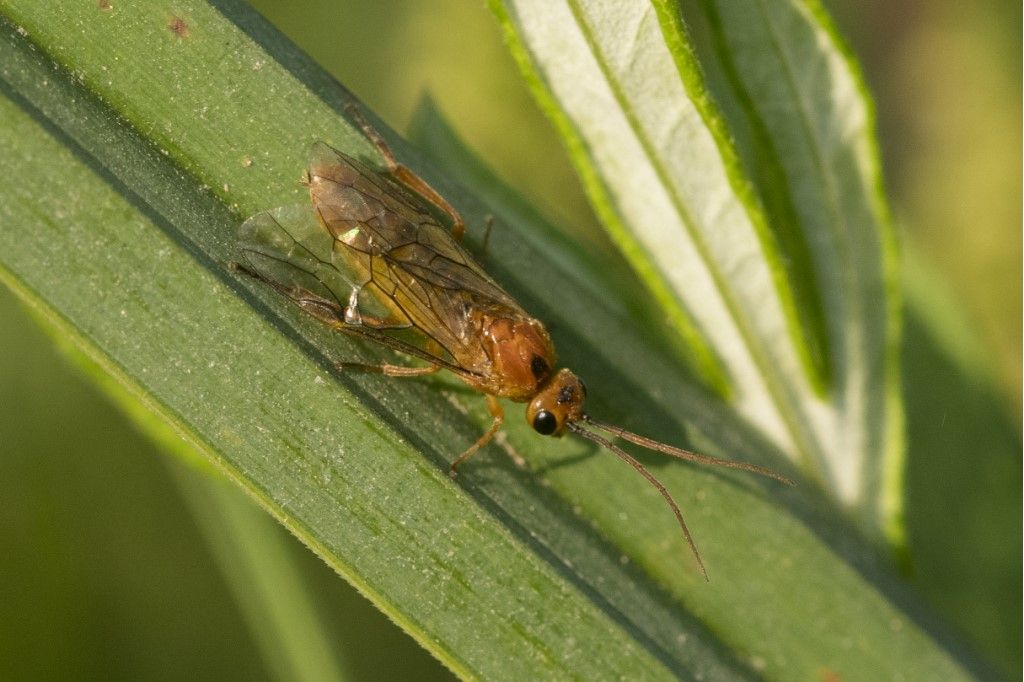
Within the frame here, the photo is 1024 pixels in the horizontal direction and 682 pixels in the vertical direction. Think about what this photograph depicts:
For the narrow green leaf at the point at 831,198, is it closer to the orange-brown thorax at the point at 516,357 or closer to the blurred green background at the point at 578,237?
the blurred green background at the point at 578,237

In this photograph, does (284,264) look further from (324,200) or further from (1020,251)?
(1020,251)

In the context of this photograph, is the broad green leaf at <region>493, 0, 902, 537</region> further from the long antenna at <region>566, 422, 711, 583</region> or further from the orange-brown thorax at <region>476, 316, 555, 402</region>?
the orange-brown thorax at <region>476, 316, 555, 402</region>

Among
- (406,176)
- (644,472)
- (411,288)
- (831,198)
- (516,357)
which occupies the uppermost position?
(406,176)

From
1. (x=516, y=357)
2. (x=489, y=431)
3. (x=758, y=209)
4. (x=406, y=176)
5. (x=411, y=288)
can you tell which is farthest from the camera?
(x=411, y=288)

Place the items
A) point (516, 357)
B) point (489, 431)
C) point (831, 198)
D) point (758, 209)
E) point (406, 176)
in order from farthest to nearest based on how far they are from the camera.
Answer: point (516, 357) → point (406, 176) → point (489, 431) → point (831, 198) → point (758, 209)

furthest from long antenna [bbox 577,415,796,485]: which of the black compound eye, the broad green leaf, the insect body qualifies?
the broad green leaf

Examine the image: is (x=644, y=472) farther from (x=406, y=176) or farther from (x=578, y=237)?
(x=406, y=176)

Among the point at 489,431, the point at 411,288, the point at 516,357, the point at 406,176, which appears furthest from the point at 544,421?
the point at 406,176

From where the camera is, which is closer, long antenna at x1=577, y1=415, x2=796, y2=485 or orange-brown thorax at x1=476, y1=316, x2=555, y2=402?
long antenna at x1=577, y1=415, x2=796, y2=485
